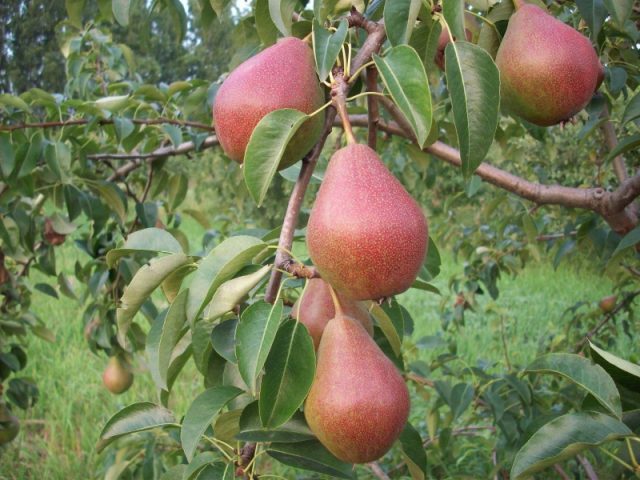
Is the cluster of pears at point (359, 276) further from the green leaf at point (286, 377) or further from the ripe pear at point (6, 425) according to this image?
the ripe pear at point (6, 425)

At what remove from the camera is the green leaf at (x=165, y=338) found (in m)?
0.68

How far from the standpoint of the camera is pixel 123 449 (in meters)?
1.56

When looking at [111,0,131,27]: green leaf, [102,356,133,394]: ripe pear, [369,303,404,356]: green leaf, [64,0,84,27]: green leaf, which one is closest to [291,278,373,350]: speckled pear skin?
[369,303,404,356]: green leaf

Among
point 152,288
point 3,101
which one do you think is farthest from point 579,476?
point 3,101

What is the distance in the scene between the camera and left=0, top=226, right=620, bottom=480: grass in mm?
2388

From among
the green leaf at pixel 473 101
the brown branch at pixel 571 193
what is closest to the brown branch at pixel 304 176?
the green leaf at pixel 473 101

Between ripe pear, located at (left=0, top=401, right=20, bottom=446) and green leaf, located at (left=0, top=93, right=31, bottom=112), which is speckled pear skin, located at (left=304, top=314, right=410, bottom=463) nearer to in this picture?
green leaf, located at (left=0, top=93, right=31, bottom=112)

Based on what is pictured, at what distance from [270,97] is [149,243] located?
270 millimetres

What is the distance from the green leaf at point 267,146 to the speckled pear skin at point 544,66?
265mm

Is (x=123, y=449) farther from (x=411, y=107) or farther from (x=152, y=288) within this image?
(x=411, y=107)

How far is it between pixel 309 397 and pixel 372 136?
32 centimetres

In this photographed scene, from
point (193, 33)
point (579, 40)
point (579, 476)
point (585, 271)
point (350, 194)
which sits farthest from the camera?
point (193, 33)

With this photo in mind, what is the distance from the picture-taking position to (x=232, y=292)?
2.11 feet

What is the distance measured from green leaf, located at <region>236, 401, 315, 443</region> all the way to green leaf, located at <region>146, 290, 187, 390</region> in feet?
0.36
